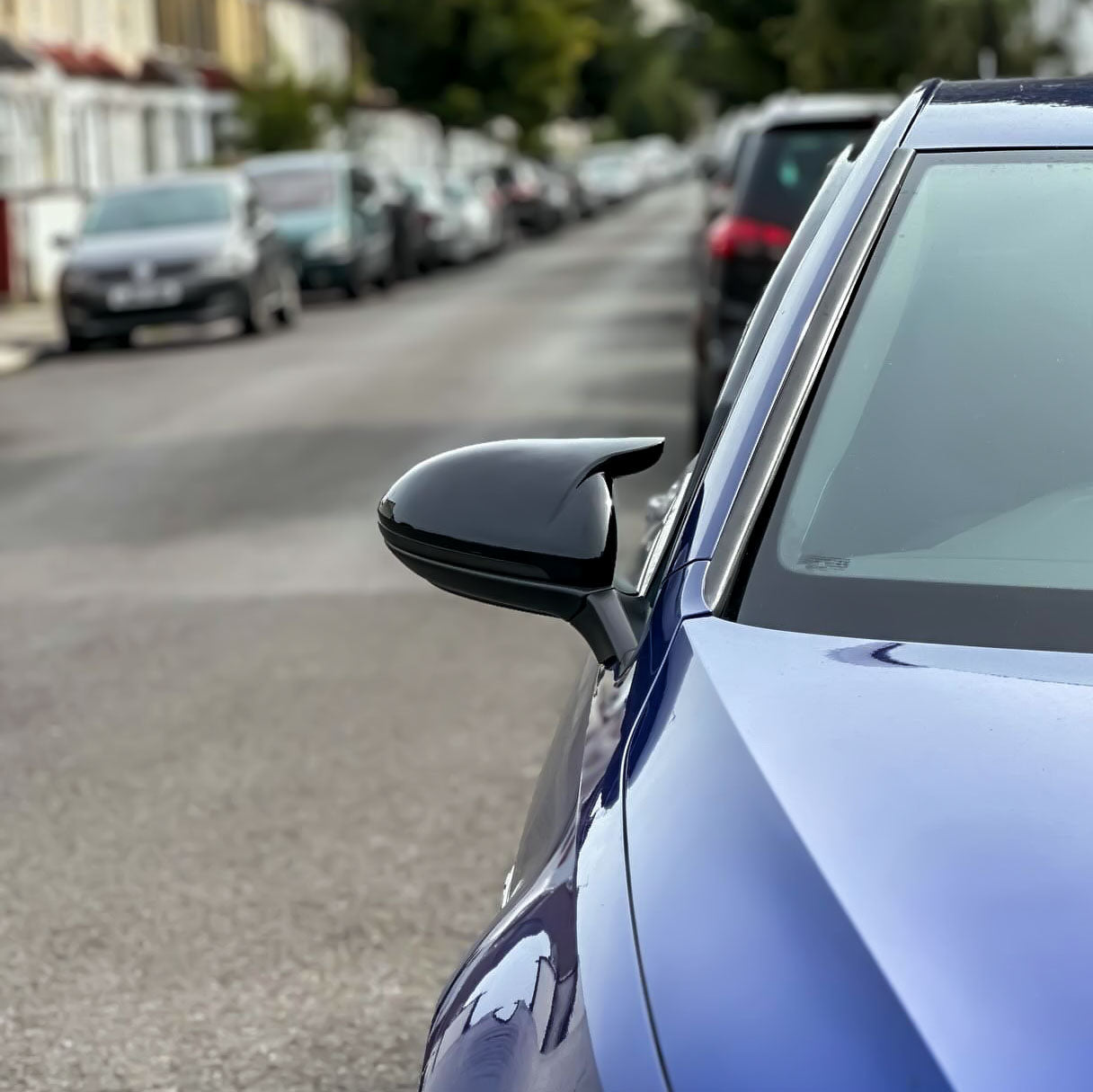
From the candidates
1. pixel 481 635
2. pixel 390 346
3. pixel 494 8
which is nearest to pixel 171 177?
pixel 390 346

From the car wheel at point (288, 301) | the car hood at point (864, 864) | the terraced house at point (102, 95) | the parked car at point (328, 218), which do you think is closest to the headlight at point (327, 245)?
the parked car at point (328, 218)

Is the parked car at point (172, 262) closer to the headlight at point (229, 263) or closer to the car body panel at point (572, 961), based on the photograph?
the headlight at point (229, 263)

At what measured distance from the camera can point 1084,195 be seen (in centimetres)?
259

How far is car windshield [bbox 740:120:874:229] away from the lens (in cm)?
1135

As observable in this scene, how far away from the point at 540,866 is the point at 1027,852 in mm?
556

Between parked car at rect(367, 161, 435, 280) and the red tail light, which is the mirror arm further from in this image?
parked car at rect(367, 161, 435, 280)

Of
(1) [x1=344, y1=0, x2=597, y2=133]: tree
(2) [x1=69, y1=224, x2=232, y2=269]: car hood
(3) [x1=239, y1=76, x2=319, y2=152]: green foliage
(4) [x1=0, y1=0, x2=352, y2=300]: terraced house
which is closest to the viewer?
(2) [x1=69, y1=224, x2=232, y2=269]: car hood

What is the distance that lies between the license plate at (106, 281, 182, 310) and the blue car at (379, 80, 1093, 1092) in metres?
18.1

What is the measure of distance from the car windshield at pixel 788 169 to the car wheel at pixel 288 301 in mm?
11921

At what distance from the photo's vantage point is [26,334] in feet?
74.5

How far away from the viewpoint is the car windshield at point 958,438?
7.06 feet

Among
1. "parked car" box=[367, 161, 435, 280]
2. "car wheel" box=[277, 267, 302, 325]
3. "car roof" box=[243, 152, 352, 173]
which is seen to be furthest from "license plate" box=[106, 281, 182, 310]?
"parked car" box=[367, 161, 435, 280]

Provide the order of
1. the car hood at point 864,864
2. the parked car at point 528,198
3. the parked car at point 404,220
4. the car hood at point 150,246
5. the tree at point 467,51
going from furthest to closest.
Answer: the tree at point 467,51 → the parked car at point 528,198 → the parked car at point 404,220 → the car hood at point 150,246 → the car hood at point 864,864

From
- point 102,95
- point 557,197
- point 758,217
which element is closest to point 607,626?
point 758,217
